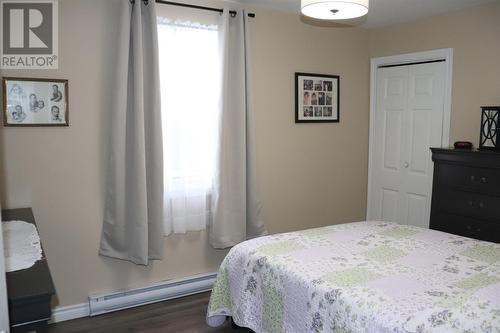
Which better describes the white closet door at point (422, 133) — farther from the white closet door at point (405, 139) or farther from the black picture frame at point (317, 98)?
the black picture frame at point (317, 98)

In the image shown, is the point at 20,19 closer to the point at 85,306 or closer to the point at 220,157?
the point at 220,157

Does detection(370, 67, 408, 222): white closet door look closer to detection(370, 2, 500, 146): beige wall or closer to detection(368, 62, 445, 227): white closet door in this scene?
detection(368, 62, 445, 227): white closet door

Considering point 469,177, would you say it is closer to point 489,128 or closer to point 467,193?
point 467,193

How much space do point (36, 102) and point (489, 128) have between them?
3.43m

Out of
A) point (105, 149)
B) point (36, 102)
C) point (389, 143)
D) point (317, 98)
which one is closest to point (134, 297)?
point (105, 149)

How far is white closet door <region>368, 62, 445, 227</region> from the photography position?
13.1ft

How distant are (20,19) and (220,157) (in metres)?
1.70

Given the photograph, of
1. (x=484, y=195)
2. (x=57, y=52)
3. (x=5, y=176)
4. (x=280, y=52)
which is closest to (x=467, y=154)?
(x=484, y=195)

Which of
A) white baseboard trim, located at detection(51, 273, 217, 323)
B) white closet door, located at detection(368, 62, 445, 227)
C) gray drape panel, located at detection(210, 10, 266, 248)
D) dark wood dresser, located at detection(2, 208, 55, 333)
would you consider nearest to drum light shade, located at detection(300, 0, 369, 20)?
gray drape panel, located at detection(210, 10, 266, 248)

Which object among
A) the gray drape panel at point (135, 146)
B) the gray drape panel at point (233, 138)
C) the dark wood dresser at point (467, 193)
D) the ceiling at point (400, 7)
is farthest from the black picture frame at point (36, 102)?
the dark wood dresser at point (467, 193)

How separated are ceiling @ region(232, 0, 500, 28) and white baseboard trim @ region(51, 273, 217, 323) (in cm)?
240

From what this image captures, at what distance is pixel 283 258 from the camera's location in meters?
2.31

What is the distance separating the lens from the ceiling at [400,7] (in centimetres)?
353

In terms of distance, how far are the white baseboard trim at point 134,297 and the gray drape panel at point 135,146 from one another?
31 centimetres
